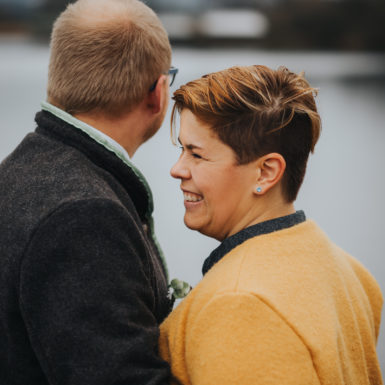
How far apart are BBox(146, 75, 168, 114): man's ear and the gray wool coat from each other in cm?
29

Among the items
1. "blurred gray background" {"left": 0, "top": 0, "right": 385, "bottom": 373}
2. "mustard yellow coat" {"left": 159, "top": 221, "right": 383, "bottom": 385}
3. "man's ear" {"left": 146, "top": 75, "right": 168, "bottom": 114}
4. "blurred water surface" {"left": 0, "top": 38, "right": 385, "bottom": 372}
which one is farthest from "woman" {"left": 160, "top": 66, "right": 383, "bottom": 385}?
"blurred gray background" {"left": 0, "top": 0, "right": 385, "bottom": 373}

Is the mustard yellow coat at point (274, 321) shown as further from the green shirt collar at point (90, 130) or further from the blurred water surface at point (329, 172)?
the blurred water surface at point (329, 172)

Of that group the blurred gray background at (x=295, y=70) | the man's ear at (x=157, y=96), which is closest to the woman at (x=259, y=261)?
the man's ear at (x=157, y=96)

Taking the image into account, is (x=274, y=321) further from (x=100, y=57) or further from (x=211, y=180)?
(x=100, y=57)

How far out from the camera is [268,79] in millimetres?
1501

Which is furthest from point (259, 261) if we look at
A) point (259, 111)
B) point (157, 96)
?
point (157, 96)

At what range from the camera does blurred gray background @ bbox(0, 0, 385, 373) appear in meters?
5.33

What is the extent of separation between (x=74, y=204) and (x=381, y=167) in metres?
6.68

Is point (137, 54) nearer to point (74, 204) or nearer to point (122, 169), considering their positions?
point (122, 169)

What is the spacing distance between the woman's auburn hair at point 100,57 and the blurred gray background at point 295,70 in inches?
24.8

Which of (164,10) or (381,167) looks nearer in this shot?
(381,167)

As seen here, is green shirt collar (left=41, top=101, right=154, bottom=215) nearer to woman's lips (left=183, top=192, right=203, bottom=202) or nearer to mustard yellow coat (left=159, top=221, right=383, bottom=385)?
woman's lips (left=183, top=192, right=203, bottom=202)

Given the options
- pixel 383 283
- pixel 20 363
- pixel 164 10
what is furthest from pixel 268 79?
pixel 164 10

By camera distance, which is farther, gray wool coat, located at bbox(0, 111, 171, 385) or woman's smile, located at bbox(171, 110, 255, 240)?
woman's smile, located at bbox(171, 110, 255, 240)
